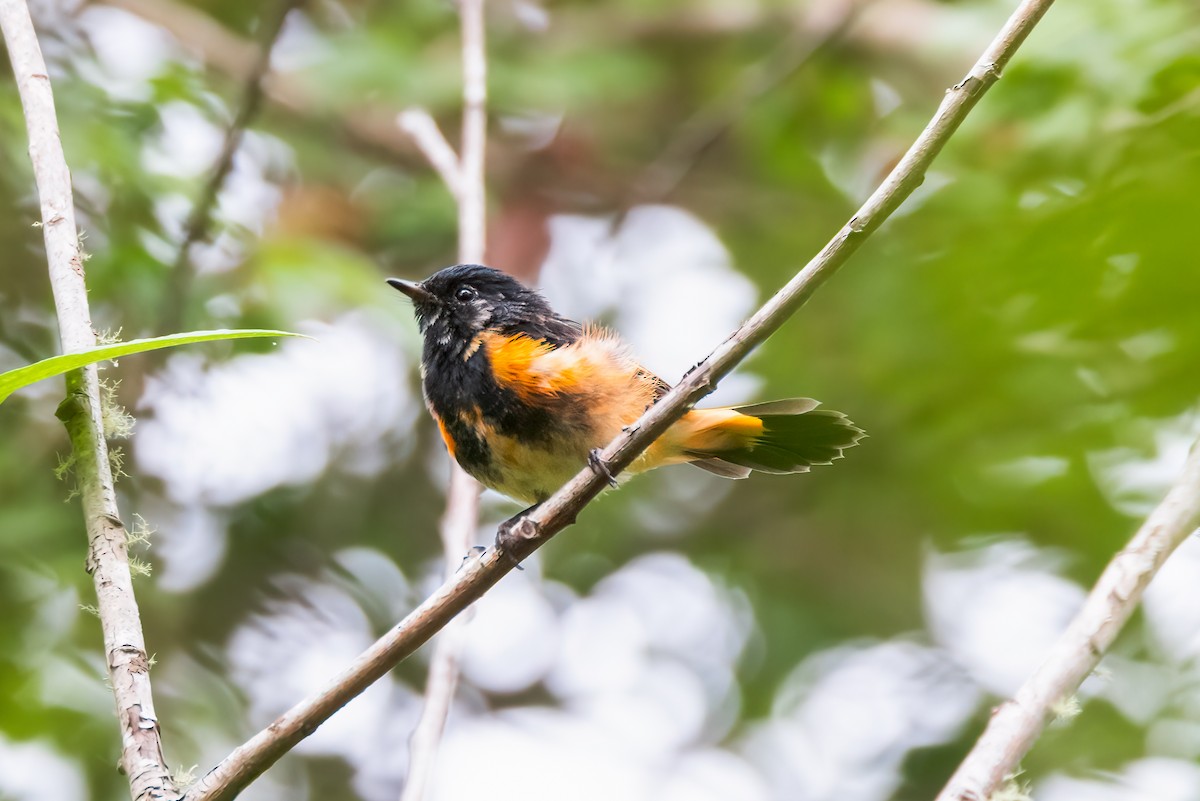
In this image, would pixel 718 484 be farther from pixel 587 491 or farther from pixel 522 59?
pixel 587 491

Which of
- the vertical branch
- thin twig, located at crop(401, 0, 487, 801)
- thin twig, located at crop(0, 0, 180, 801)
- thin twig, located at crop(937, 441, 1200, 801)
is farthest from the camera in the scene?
the vertical branch

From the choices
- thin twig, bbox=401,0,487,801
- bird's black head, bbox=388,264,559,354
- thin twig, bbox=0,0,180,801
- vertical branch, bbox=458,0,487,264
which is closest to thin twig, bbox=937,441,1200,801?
thin twig, bbox=401,0,487,801

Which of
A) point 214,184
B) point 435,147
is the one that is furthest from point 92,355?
point 435,147

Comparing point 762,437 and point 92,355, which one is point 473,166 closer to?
point 762,437

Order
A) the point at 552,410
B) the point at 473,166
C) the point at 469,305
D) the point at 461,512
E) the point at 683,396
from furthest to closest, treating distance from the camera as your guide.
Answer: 1. the point at 469,305
2. the point at 552,410
3. the point at 473,166
4. the point at 461,512
5. the point at 683,396

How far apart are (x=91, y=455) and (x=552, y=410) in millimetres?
1619

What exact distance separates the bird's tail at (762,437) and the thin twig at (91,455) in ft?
6.28

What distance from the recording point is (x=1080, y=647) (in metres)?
1.85

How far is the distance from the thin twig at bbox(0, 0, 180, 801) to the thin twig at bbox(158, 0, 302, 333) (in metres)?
1.42

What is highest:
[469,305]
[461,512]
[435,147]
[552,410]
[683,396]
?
[435,147]

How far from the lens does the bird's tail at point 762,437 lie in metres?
3.33

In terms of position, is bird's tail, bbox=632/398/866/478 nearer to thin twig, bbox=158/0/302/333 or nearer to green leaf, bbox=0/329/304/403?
thin twig, bbox=158/0/302/333

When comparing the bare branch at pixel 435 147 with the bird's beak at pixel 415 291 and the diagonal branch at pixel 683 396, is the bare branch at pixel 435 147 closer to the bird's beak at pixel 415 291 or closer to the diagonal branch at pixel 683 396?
the bird's beak at pixel 415 291

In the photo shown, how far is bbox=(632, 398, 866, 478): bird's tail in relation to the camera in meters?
3.33
